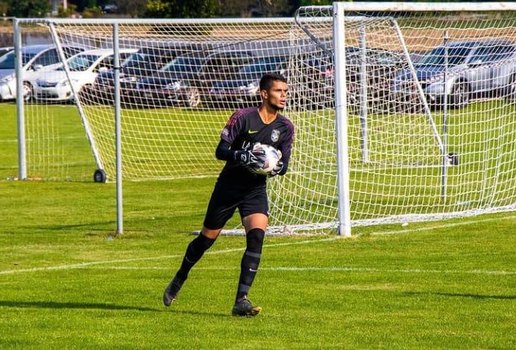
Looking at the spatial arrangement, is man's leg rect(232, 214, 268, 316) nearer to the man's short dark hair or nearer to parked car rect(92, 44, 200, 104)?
the man's short dark hair

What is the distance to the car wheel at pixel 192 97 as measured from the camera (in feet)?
91.4

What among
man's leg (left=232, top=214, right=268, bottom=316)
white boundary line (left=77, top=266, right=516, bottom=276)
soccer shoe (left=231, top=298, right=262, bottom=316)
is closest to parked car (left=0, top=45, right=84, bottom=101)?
white boundary line (left=77, top=266, right=516, bottom=276)

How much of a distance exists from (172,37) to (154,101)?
264 cm

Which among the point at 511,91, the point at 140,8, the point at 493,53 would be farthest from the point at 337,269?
the point at 140,8

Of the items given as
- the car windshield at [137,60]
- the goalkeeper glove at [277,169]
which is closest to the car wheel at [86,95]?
the car windshield at [137,60]

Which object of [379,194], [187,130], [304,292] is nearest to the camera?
[304,292]

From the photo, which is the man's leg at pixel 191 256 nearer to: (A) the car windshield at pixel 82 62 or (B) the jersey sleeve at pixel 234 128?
(B) the jersey sleeve at pixel 234 128

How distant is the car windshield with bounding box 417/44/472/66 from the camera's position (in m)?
20.6

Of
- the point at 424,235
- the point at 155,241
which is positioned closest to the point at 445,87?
the point at 424,235

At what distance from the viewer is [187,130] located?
94.5 ft

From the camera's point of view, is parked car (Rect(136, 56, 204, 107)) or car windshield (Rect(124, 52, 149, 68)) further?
parked car (Rect(136, 56, 204, 107))

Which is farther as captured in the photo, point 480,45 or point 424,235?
point 480,45

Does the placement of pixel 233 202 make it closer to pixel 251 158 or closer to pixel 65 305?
pixel 251 158

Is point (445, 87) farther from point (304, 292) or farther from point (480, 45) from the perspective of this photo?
point (304, 292)
